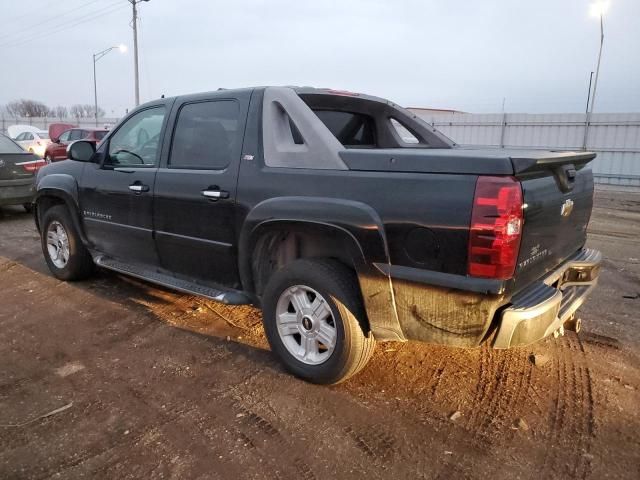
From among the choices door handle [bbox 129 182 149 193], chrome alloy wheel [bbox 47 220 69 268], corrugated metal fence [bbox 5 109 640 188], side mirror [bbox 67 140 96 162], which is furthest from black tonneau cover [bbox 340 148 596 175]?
corrugated metal fence [bbox 5 109 640 188]

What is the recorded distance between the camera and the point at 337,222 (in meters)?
2.84

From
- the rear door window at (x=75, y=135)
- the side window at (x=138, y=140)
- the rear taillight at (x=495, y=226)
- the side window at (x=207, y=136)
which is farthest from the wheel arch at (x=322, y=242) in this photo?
the rear door window at (x=75, y=135)

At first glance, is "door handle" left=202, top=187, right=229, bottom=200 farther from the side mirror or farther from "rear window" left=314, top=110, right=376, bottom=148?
the side mirror

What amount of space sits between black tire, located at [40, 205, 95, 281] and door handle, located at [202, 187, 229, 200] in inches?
87.8

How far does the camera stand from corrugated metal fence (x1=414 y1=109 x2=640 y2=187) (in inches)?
672

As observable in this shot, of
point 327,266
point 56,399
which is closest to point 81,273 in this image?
point 56,399

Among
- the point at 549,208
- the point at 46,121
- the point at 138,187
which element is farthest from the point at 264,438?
the point at 46,121

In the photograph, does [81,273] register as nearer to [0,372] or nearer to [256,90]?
[0,372]

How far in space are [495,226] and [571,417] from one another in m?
1.32

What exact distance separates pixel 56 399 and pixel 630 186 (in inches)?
743

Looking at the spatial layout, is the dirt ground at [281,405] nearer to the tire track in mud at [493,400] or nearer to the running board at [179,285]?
the tire track in mud at [493,400]

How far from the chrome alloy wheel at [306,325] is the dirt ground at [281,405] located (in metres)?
0.21

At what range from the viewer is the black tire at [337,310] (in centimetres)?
294

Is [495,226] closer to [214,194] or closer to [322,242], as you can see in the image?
[322,242]
